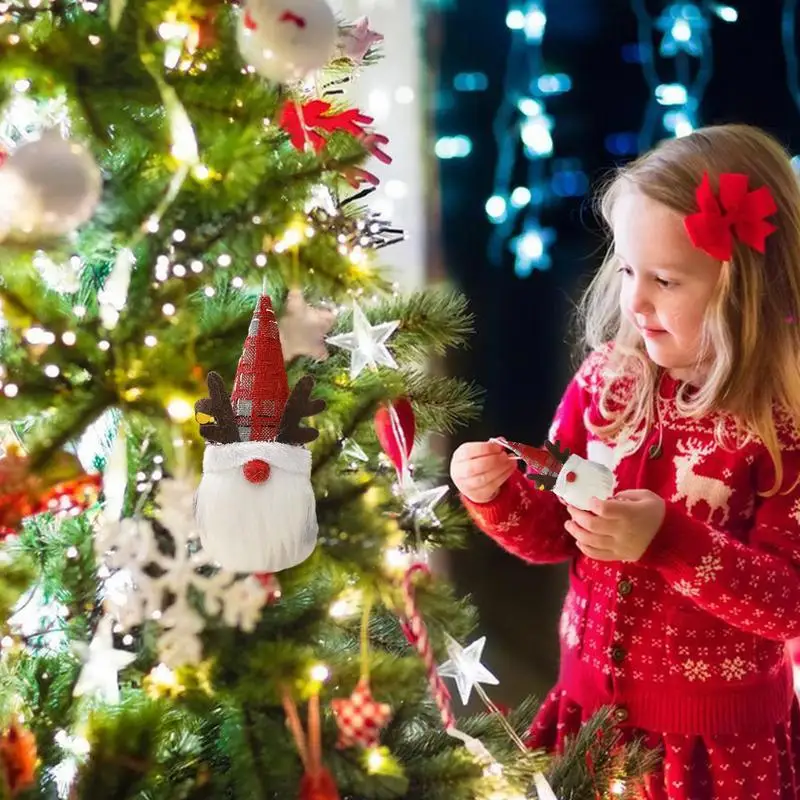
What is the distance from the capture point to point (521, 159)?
161 cm

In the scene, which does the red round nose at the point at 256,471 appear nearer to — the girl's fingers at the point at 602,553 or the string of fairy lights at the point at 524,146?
the girl's fingers at the point at 602,553

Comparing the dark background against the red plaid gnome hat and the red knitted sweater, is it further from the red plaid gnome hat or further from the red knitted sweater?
the red plaid gnome hat

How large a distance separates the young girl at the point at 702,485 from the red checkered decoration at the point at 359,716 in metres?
0.26

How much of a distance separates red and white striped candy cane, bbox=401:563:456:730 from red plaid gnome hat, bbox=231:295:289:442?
0.26 m

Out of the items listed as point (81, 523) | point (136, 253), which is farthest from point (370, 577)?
point (136, 253)

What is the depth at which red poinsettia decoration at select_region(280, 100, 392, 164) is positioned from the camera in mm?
810

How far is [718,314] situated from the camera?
96 centimetres

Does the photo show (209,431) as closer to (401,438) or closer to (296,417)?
(296,417)

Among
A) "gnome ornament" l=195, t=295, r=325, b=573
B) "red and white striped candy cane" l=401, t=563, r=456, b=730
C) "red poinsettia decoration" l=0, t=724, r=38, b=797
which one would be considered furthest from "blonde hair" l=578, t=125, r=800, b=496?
"red poinsettia decoration" l=0, t=724, r=38, b=797

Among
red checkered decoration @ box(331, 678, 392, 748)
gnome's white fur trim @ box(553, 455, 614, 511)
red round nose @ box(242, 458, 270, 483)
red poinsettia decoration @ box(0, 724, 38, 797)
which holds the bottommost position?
red checkered decoration @ box(331, 678, 392, 748)

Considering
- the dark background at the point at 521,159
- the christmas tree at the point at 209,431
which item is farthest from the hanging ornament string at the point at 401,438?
the dark background at the point at 521,159

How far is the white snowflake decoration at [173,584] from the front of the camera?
74 cm

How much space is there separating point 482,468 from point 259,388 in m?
0.36

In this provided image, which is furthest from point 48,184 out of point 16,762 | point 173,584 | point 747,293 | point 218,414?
point 747,293
